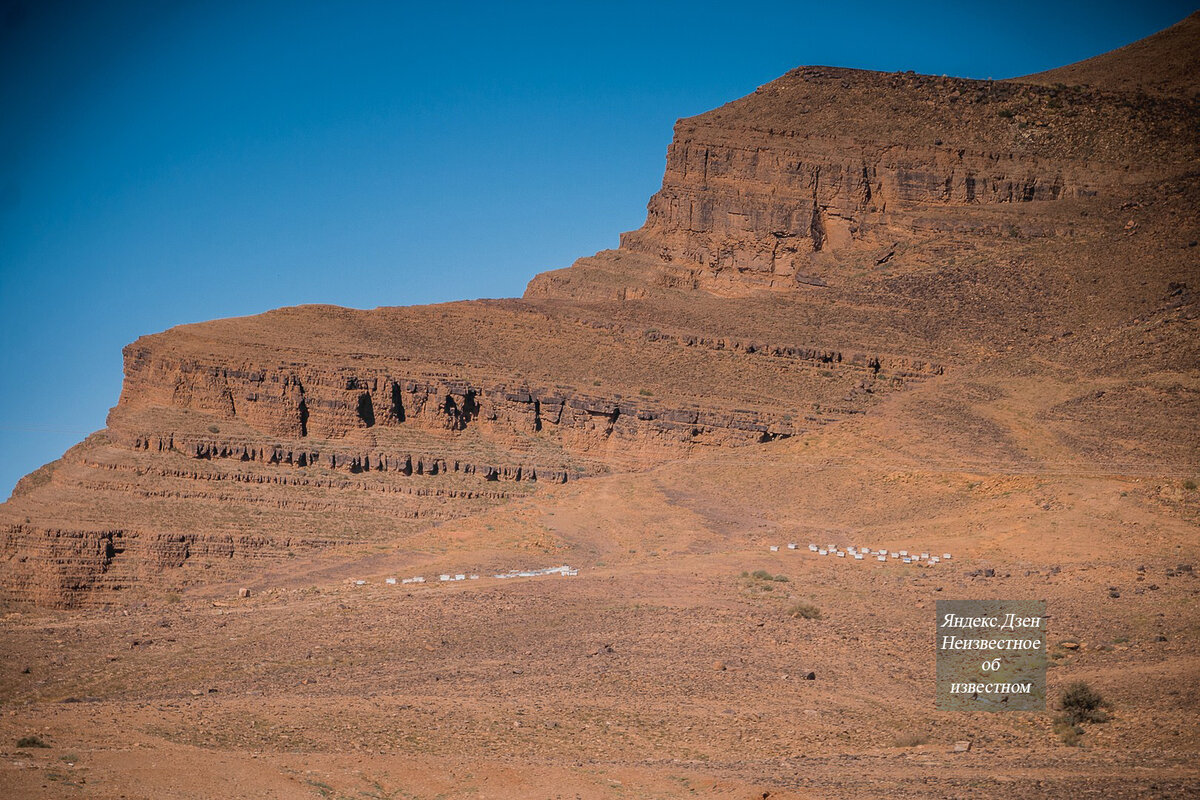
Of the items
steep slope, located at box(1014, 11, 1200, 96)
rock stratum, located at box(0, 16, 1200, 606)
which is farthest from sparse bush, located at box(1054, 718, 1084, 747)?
steep slope, located at box(1014, 11, 1200, 96)

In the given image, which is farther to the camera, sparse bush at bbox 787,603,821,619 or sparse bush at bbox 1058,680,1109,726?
sparse bush at bbox 787,603,821,619

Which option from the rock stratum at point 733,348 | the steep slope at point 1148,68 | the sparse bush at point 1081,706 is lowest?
the sparse bush at point 1081,706

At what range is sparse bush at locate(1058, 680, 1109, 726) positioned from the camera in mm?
21297

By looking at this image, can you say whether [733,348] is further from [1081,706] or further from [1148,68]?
[1148,68]

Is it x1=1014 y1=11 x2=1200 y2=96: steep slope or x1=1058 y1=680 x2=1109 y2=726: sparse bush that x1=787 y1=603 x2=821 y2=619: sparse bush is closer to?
x1=1058 y1=680 x2=1109 y2=726: sparse bush

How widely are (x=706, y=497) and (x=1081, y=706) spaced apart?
22.5 metres

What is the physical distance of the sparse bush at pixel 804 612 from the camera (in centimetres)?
2955

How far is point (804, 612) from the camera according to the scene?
2967 centimetres

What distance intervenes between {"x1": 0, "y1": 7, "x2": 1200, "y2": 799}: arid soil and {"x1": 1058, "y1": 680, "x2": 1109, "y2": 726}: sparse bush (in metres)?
0.36

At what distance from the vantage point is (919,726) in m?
22.0

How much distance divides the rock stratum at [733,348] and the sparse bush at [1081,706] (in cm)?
2032

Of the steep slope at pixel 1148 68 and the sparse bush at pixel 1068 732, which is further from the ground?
the steep slope at pixel 1148 68

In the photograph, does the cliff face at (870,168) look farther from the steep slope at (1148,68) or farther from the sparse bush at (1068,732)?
the sparse bush at (1068,732)

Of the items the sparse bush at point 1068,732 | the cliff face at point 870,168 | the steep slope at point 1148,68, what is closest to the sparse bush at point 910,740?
the sparse bush at point 1068,732
